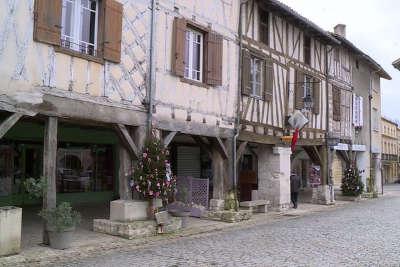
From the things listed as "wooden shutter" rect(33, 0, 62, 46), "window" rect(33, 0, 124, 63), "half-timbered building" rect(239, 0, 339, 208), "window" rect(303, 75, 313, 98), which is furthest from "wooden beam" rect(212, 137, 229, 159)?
"window" rect(303, 75, 313, 98)

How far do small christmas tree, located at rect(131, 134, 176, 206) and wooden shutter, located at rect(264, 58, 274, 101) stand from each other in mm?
5437

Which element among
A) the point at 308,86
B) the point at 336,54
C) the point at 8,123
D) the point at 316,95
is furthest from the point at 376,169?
the point at 8,123

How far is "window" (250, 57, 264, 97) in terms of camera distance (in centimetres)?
1432

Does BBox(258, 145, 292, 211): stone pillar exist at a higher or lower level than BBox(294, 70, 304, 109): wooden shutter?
lower

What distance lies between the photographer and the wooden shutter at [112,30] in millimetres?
9172

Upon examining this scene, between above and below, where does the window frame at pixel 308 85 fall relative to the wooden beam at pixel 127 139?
above

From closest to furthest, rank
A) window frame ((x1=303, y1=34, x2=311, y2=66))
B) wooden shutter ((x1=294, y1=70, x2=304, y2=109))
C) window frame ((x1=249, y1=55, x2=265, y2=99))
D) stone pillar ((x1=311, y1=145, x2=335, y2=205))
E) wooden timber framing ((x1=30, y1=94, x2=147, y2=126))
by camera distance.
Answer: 1. wooden timber framing ((x1=30, y1=94, x2=147, y2=126))
2. window frame ((x1=249, y1=55, x2=265, y2=99))
3. wooden shutter ((x1=294, y1=70, x2=304, y2=109))
4. window frame ((x1=303, y1=34, x2=311, y2=66))
5. stone pillar ((x1=311, y1=145, x2=335, y2=205))

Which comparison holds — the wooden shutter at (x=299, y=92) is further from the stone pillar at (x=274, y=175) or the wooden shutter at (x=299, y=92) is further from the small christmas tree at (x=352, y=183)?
the small christmas tree at (x=352, y=183)

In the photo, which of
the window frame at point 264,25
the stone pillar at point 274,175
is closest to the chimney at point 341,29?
the window frame at point 264,25

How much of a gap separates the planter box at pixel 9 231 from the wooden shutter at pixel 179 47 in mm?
4864

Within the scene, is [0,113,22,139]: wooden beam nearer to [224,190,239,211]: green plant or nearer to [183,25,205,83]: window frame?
[183,25,205,83]: window frame

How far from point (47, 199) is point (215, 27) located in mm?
6364

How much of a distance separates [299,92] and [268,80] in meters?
2.30

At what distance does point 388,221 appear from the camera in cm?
1355
